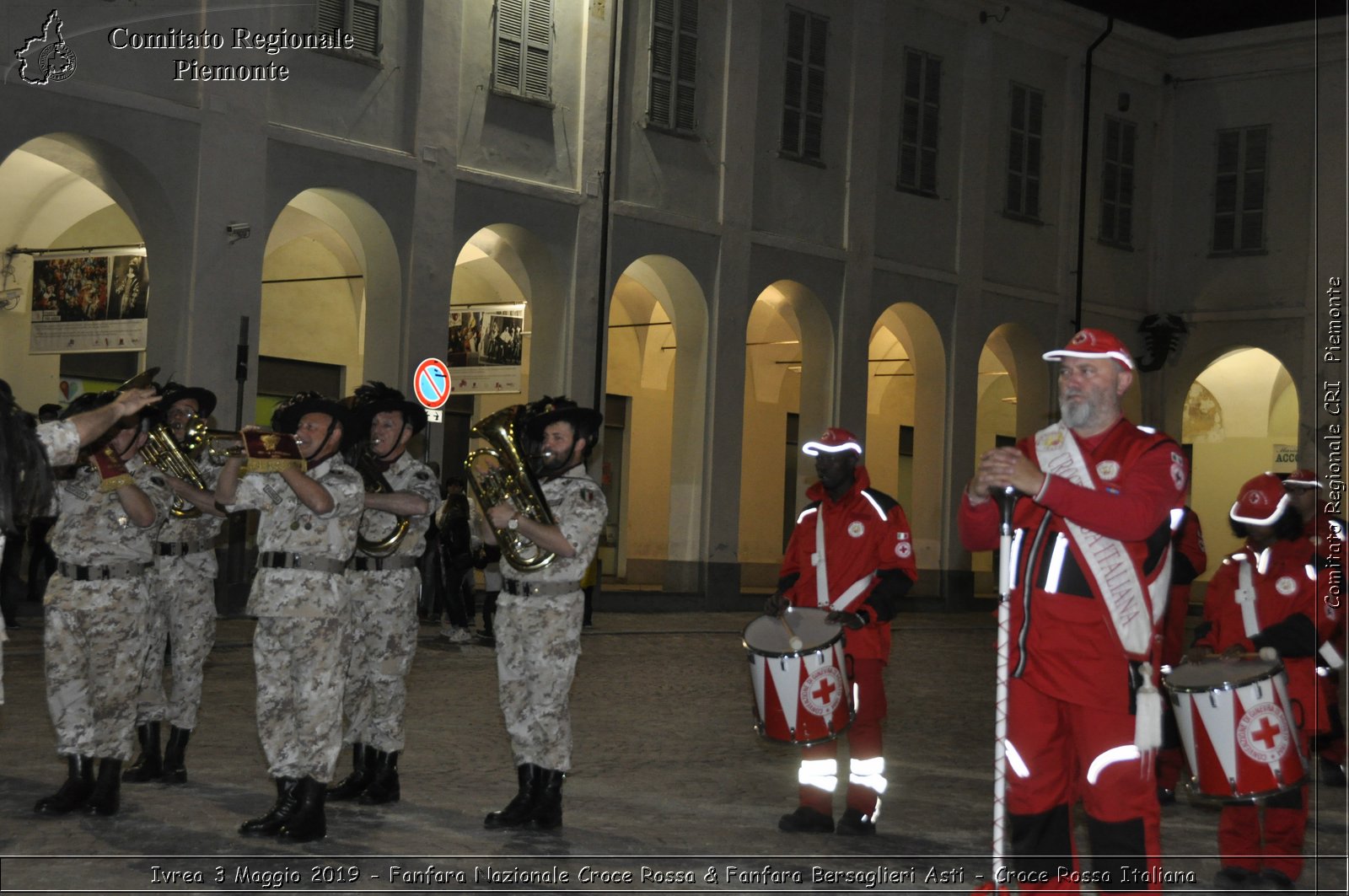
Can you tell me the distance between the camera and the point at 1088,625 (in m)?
5.41

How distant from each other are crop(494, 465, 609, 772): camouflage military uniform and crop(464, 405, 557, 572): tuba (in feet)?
0.23

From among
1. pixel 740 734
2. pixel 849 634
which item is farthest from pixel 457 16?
pixel 849 634

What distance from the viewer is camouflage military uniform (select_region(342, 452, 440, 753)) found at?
8398mm

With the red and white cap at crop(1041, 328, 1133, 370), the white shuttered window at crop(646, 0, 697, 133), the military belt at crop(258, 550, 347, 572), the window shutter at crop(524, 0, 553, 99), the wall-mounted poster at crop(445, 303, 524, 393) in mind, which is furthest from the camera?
the white shuttered window at crop(646, 0, 697, 133)

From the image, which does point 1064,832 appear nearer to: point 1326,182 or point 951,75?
point 951,75

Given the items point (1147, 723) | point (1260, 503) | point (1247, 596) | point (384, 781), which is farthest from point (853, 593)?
point (1147, 723)

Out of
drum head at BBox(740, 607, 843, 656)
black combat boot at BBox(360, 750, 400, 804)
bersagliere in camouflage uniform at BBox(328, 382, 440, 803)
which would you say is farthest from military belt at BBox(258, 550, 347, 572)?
drum head at BBox(740, 607, 843, 656)

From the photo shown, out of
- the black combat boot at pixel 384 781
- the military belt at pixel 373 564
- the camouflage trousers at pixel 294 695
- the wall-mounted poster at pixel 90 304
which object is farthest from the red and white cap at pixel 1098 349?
the wall-mounted poster at pixel 90 304

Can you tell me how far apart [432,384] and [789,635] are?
1251 cm

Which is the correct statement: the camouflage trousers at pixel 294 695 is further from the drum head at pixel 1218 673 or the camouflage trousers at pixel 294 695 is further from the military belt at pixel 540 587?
the drum head at pixel 1218 673

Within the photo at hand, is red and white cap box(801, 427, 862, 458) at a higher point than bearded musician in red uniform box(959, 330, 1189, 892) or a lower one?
higher

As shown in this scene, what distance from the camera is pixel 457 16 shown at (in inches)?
833

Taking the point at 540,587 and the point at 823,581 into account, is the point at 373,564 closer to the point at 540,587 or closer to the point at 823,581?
the point at 540,587

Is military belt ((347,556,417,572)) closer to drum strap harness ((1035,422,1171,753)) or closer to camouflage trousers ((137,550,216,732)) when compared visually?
camouflage trousers ((137,550,216,732))
